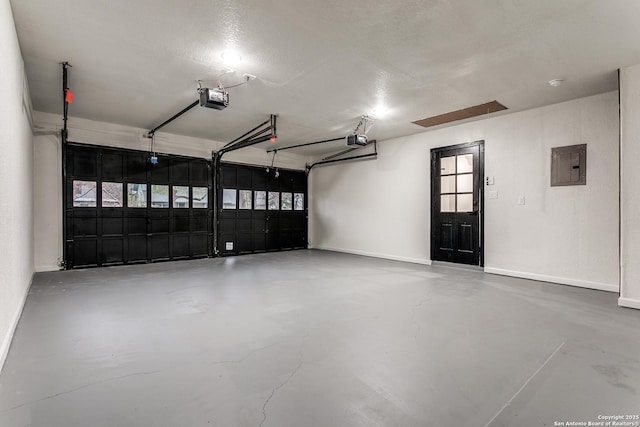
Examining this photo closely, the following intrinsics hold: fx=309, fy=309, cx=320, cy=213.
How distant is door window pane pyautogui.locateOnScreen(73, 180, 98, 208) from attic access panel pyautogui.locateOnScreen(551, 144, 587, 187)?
26.3ft

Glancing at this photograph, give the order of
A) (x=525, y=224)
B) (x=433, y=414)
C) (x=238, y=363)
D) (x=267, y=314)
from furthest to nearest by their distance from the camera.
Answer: (x=525, y=224), (x=267, y=314), (x=238, y=363), (x=433, y=414)

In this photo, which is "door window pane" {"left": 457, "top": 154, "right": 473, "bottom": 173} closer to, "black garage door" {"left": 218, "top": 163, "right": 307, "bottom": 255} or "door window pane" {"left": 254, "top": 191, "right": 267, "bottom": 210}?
"black garage door" {"left": 218, "top": 163, "right": 307, "bottom": 255}

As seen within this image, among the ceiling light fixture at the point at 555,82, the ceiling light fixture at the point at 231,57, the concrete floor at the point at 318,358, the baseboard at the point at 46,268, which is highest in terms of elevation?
the ceiling light fixture at the point at 231,57

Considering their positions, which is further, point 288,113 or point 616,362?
point 288,113

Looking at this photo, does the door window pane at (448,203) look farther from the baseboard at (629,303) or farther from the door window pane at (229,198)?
the door window pane at (229,198)

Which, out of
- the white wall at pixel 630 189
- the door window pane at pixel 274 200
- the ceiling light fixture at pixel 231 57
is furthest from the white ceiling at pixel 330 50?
the door window pane at pixel 274 200

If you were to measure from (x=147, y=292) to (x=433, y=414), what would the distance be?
12.4 feet

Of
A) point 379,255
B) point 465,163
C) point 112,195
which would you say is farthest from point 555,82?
point 112,195

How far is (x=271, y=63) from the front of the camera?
3555 mm

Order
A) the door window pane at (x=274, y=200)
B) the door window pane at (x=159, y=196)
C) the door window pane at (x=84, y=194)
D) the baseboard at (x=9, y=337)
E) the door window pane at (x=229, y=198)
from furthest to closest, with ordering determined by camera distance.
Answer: the door window pane at (x=274, y=200) → the door window pane at (x=229, y=198) → the door window pane at (x=159, y=196) → the door window pane at (x=84, y=194) → the baseboard at (x=9, y=337)

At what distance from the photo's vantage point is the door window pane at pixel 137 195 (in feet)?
20.7

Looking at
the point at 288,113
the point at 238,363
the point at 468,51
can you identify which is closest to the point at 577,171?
the point at 468,51

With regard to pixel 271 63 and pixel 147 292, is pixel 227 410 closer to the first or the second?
pixel 147 292

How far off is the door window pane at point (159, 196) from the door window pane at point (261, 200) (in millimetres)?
2169
